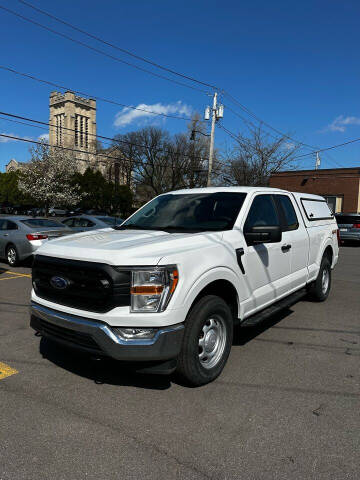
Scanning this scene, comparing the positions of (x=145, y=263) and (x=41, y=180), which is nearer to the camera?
(x=145, y=263)

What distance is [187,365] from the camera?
3.27m

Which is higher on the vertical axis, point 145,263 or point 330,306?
point 145,263

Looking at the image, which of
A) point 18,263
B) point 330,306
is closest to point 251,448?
point 330,306

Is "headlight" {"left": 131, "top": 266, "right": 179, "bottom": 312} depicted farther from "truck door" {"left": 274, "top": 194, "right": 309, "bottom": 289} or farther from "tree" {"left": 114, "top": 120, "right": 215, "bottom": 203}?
"tree" {"left": 114, "top": 120, "right": 215, "bottom": 203}

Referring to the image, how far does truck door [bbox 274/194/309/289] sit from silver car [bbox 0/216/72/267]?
23.5 ft

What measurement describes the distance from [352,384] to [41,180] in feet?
153

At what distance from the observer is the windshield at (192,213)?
430 cm

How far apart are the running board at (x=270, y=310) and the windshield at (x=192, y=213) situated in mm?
1052

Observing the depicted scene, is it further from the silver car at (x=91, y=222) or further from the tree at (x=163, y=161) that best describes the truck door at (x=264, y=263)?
the tree at (x=163, y=161)

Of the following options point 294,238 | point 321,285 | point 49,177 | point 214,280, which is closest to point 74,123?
point 49,177

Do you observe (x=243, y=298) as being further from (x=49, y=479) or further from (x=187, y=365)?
(x=49, y=479)

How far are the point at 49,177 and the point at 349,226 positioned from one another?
37.0 metres

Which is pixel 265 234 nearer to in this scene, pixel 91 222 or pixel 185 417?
pixel 185 417

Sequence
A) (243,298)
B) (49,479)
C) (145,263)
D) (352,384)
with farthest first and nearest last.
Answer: (243,298)
(352,384)
(145,263)
(49,479)
